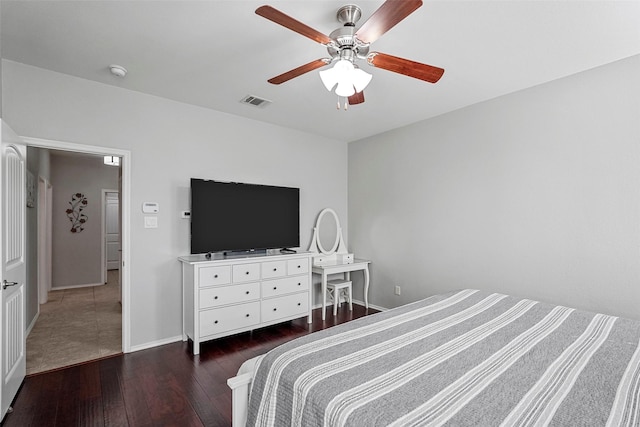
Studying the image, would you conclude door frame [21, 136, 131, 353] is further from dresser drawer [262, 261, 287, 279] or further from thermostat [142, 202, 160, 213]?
dresser drawer [262, 261, 287, 279]

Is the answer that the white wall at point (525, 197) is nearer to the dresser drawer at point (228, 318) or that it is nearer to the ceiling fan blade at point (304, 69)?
the dresser drawer at point (228, 318)

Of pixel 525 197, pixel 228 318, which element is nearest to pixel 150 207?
pixel 228 318

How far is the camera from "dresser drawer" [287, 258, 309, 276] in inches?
146

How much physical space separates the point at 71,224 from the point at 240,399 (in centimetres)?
665

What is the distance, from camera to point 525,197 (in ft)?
9.75

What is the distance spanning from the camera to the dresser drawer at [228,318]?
10.1 feet

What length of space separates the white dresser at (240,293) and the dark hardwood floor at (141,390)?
238 millimetres

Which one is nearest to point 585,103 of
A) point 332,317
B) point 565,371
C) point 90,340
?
point 565,371

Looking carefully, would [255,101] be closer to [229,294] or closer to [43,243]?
[229,294]

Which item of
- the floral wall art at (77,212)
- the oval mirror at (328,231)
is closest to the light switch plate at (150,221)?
the oval mirror at (328,231)

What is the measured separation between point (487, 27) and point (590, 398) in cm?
209

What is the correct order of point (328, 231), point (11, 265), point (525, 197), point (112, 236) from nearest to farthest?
point (11, 265), point (525, 197), point (328, 231), point (112, 236)

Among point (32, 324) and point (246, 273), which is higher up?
point (246, 273)

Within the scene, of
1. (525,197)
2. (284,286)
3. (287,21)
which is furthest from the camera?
(284,286)
